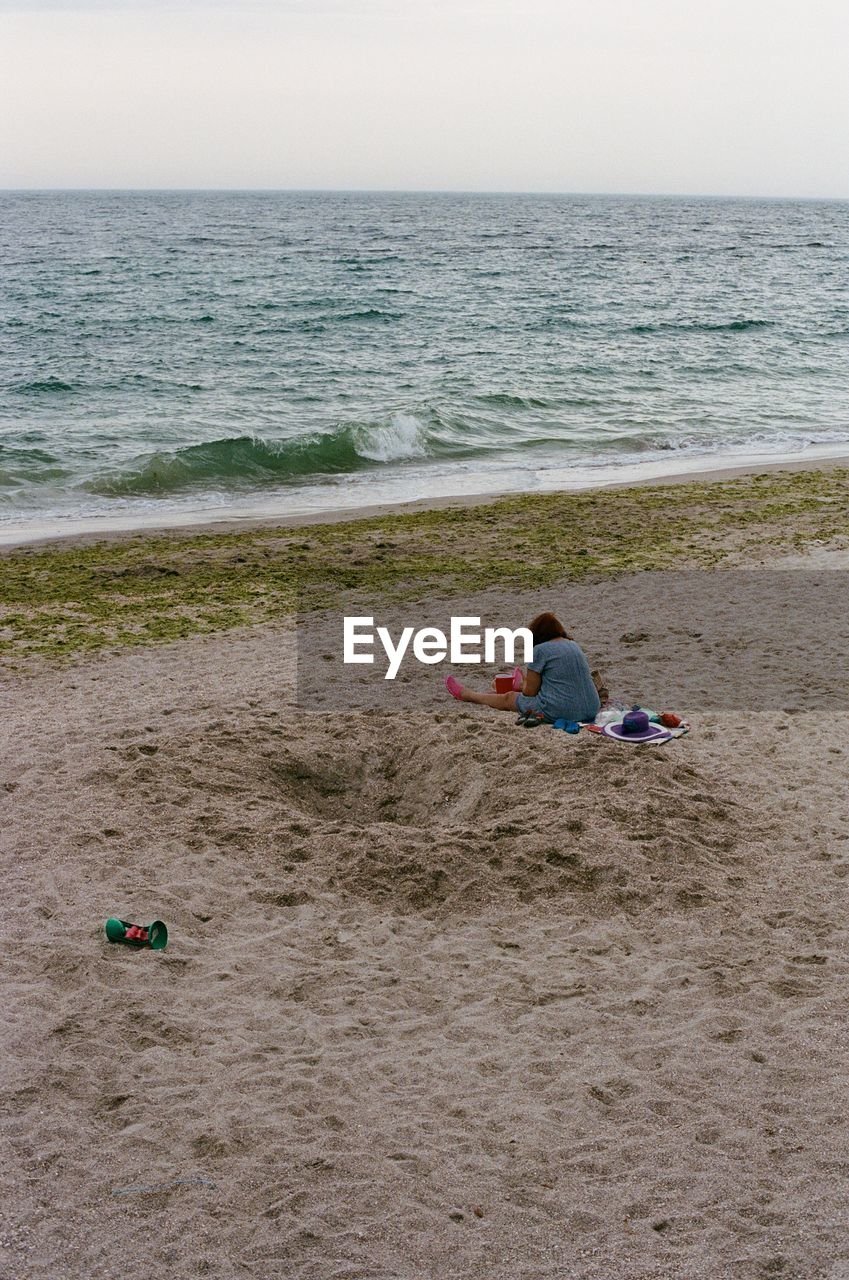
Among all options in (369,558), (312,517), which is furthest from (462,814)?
(312,517)

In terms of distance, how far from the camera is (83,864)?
244 inches

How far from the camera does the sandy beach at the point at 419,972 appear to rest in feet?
12.7

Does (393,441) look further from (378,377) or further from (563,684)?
(563,684)

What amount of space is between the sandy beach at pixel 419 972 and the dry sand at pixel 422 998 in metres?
0.02

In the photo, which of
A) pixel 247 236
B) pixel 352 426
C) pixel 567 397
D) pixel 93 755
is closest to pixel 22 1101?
pixel 93 755

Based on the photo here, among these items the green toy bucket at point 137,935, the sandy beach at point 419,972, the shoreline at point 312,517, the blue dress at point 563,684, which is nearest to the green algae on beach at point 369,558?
the shoreline at point 312,517

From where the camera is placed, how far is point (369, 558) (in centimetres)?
1254

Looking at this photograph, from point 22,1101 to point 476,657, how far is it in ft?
18.9

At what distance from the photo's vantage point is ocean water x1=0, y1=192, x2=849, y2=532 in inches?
706

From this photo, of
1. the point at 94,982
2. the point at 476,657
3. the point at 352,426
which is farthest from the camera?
the point at 352,426

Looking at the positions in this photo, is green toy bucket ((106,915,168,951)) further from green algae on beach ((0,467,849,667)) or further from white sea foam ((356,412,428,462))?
white sea foam ((356,412,428,462))

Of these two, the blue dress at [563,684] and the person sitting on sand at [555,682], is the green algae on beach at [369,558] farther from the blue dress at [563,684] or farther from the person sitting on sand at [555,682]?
the blue dress at [563,684]

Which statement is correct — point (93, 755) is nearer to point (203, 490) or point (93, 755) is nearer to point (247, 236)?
point (203, 490)

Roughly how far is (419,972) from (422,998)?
0.68 feet
